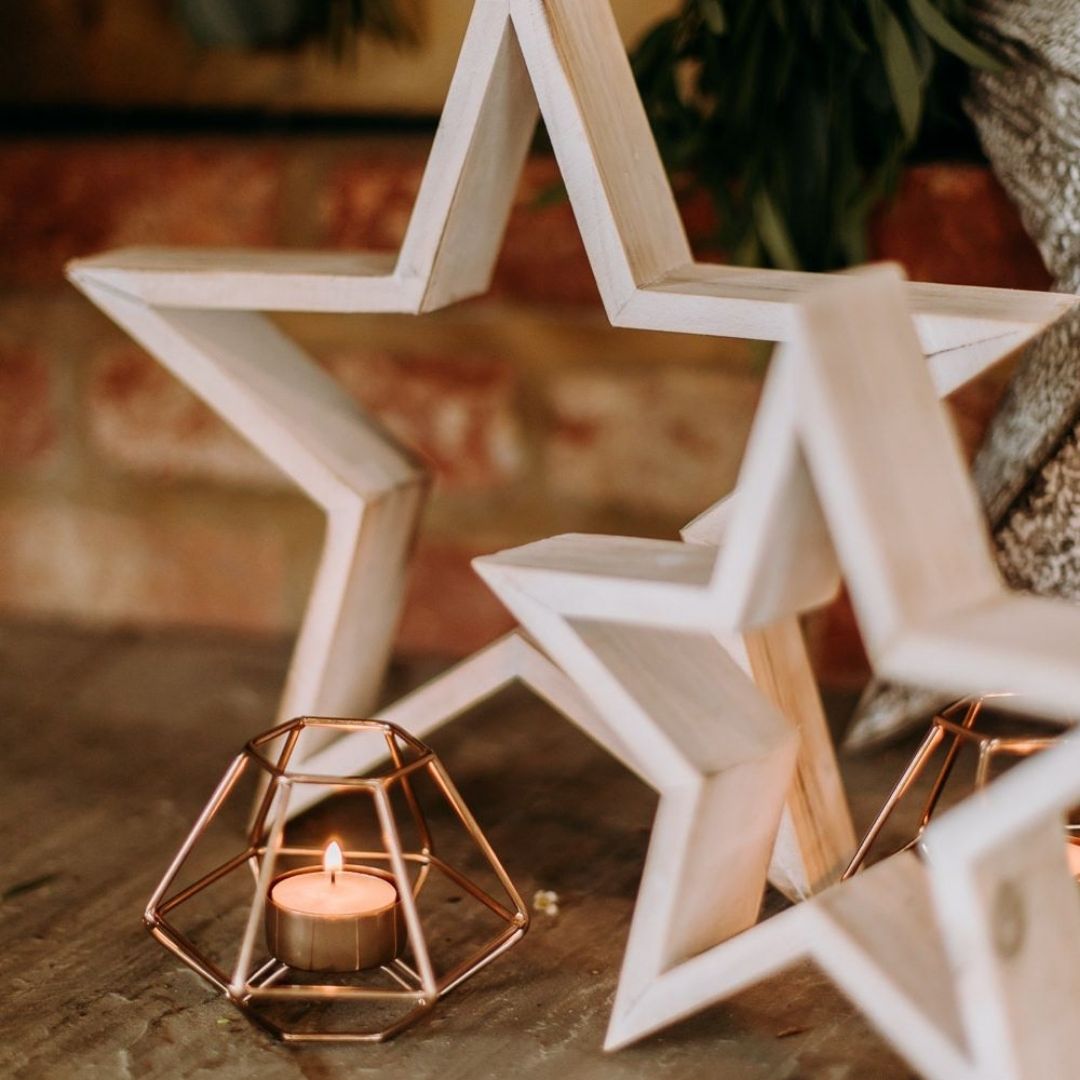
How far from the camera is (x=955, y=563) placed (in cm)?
Answer: 56

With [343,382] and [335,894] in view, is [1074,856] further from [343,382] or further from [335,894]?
[343,382]

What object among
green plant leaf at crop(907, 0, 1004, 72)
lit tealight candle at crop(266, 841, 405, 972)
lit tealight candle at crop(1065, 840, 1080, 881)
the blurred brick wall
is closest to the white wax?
lit tealight candle at crop(266, 841, 405, 972)

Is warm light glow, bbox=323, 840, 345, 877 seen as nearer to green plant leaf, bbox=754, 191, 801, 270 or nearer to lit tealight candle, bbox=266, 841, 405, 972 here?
lit tealight candle, bbox=266, 841, 405, 972

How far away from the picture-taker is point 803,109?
1.02m

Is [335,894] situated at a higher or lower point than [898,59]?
lower

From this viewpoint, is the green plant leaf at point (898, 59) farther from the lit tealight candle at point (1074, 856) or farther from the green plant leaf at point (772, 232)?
the lit tealight candle at point (1074, 856)

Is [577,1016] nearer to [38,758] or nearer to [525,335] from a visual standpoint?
[38,758]

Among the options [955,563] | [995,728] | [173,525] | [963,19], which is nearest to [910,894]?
[955,563]

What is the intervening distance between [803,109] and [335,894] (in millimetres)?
635

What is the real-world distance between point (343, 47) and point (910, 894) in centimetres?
89

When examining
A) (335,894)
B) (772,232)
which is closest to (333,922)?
(335,894)

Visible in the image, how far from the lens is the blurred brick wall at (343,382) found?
47.0 inches

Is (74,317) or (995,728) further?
(74,317)

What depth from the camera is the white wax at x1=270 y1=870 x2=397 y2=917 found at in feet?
2.39
